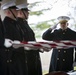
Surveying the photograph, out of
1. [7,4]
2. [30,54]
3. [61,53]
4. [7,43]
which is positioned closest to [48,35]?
[61,53]

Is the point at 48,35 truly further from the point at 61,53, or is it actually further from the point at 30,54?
the point at 30,54

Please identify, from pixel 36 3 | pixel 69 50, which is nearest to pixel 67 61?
pixel 69 50

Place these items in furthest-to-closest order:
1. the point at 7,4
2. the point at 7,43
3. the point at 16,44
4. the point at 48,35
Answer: the point at 48,35, the point at 7,4, the point at 16,44, the point at 7,43

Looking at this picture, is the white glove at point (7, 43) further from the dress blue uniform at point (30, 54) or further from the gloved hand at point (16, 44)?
the dress blue uniform at point (30, 54)

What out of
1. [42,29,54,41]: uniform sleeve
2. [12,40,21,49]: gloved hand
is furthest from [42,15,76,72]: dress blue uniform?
[12,40,21,49]: gloved hand

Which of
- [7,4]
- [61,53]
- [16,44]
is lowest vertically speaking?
[61,53]

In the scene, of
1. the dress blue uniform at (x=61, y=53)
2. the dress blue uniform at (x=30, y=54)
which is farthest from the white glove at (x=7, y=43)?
the dress blue uniform at (x=61, y=53)

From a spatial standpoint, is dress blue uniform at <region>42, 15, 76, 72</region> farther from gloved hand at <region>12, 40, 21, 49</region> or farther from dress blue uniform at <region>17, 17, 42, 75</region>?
gloved hand at <region>12, 40, 21, 49</region>

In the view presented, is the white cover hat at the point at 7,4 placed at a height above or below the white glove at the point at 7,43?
above

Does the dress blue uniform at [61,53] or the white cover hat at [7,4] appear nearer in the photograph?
the white cover hat at [7,4]

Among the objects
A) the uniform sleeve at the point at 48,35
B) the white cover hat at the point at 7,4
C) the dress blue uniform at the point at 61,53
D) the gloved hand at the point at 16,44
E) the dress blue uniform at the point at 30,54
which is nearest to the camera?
the gloved hand at the point at 16,44

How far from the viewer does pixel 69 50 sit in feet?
12.5

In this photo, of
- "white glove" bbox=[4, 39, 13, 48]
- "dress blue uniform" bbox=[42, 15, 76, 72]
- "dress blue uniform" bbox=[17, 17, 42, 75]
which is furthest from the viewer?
"dress blue uniform" bbox=[42, 15, 76, 72]

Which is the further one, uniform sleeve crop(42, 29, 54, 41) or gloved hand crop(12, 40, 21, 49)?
uniform sleeve crop(42, 29, 54, 41)
